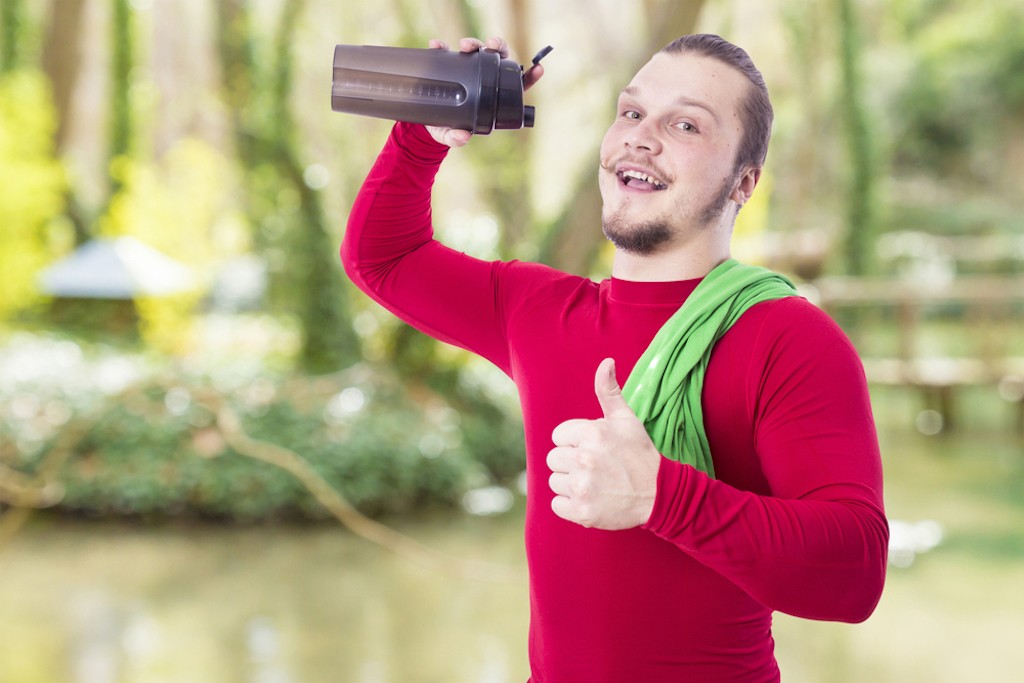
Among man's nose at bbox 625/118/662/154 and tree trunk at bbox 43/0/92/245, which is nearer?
man's nose at bbox 625/118/662/154

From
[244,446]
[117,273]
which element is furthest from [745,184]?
[117,273]

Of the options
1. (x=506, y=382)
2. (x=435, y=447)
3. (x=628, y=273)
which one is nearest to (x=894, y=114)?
(x=506, y=382)

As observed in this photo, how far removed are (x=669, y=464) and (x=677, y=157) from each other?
365mm

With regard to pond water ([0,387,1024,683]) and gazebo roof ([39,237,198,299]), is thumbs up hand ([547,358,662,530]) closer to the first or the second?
pond water ([0,387,1024,683])

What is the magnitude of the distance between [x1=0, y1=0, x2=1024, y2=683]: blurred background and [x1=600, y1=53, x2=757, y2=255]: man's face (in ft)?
10.7

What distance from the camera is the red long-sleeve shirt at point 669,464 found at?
928 mm

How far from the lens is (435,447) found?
6578 millimetres

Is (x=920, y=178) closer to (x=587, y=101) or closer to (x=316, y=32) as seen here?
(x=587, y=101)

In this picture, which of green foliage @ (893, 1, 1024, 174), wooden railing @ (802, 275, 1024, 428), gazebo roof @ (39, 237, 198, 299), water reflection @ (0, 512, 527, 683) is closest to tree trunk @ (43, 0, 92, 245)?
gazebo roof @ (39, 237, 198, 299)

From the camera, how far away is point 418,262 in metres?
1.37

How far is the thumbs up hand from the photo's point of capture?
0.92 metres

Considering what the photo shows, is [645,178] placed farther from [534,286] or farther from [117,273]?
[117,273]

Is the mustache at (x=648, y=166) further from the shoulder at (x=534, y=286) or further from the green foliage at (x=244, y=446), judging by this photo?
the green foliage at (x=244, y=446)

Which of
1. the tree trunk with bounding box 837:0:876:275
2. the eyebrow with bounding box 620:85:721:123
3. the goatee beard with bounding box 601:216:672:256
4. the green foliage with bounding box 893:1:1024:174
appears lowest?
the goatee beard with bounding box 601:216:672:256
